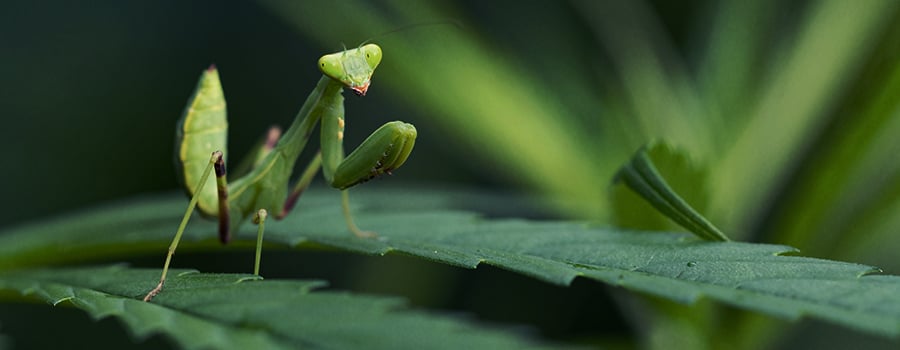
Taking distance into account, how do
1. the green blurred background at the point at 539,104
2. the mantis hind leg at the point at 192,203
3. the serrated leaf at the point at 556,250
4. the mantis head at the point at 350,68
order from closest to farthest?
the serrated leaf at the point at 556,250
the mantis hind leg at the point at 192,203
the mantis head at the point at 350,68
the green blurred background at the point at 539,104

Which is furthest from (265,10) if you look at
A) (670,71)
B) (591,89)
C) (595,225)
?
(595,225)

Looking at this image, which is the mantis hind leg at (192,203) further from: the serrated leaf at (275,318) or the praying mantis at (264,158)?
the serrated leaf at (275,318)

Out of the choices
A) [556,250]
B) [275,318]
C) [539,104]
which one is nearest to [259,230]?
[556,250]

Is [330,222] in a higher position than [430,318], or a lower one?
lower

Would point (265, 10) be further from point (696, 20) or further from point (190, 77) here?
point (696, 20)

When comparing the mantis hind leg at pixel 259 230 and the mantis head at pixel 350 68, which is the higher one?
the mantis head at pixel 350 68

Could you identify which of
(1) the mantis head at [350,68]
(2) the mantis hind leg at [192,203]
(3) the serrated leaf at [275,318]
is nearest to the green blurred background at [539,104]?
(1) the mantis head at [350,68]

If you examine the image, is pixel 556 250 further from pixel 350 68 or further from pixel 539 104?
pixel 539 104
